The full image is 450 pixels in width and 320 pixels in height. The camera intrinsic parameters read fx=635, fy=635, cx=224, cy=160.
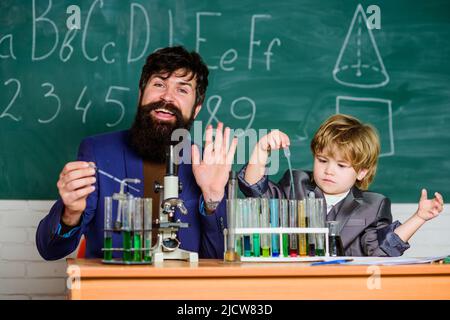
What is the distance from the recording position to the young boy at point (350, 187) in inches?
108

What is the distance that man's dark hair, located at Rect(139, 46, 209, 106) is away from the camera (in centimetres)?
284

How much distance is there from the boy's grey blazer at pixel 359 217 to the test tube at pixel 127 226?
0.98 meters

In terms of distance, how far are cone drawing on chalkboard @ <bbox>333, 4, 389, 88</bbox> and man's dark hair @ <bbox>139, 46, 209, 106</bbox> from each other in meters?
0.89

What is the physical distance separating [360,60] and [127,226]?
2100mm

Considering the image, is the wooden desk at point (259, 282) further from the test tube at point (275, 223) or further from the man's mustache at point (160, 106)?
the man's mustache at point (160, 106)

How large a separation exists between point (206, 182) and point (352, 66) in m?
1.53

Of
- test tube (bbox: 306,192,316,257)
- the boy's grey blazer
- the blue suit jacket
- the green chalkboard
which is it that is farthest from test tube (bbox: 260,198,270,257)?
the green chalkboard

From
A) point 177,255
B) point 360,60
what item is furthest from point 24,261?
point 360,60

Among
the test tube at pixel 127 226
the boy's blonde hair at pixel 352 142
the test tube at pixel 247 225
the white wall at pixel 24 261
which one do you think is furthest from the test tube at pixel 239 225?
the white wall at pixel 24 261

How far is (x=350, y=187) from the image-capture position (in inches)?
116

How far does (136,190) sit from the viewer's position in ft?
8.34
